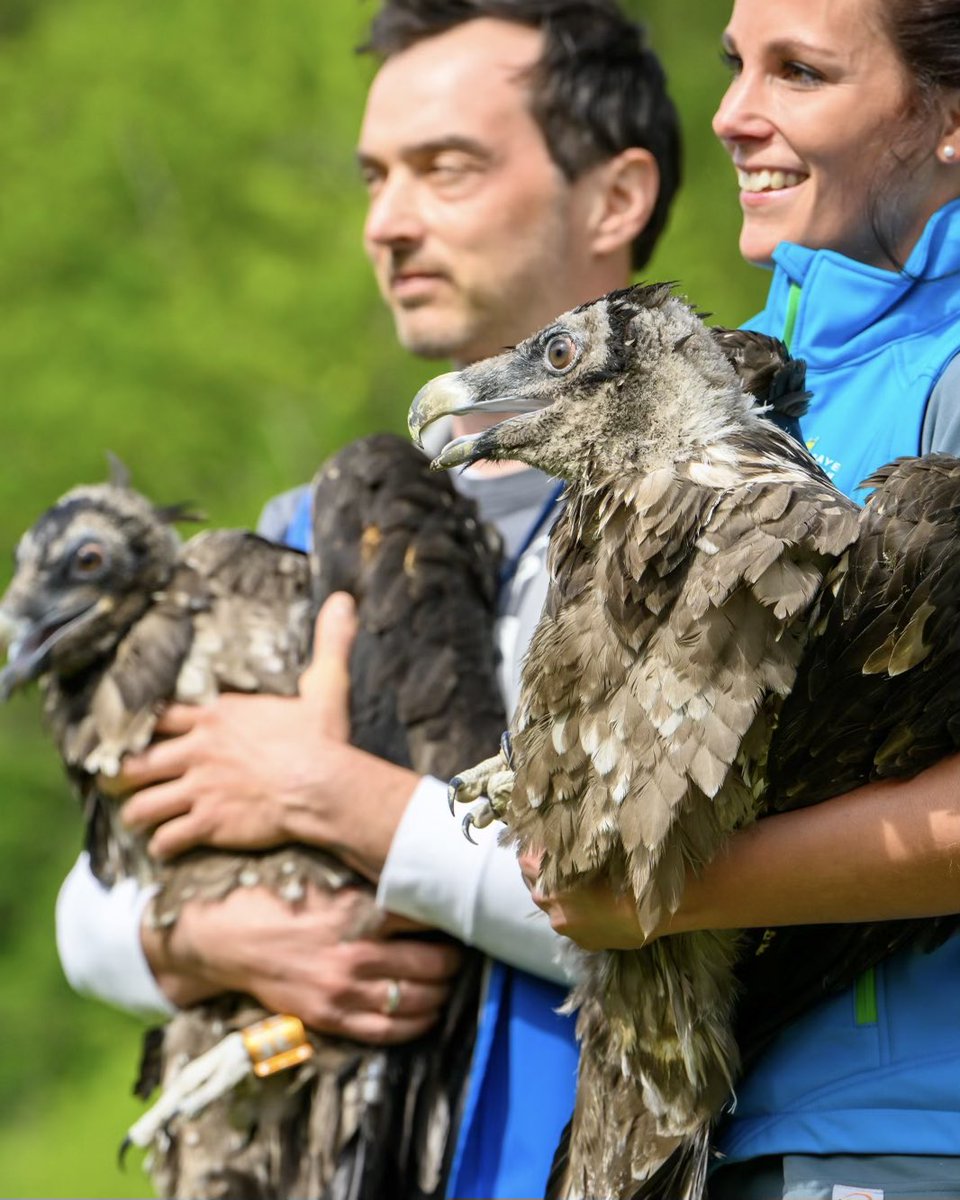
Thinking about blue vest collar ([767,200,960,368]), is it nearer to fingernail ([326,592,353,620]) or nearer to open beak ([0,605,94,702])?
fingernail ([326,592,353,620])

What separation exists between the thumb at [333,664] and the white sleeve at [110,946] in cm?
52

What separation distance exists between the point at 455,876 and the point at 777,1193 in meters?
0.94

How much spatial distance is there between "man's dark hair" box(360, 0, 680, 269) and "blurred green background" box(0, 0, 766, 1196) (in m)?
5.80

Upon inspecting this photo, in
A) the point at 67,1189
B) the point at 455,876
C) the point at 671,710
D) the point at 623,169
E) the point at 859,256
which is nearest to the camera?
the point at 671,710

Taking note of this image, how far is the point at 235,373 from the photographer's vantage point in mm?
10773

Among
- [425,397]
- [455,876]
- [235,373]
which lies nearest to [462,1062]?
[455,876]

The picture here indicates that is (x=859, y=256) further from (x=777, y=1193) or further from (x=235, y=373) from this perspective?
(x=235, y=373)

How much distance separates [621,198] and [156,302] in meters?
8.21

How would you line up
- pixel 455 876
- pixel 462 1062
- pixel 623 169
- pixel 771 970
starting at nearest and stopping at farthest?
1. pixel 771 970
2. pixel 455 876
3. pixel 462 1062
4. pixel 623 169

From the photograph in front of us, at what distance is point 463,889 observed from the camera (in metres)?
2.74

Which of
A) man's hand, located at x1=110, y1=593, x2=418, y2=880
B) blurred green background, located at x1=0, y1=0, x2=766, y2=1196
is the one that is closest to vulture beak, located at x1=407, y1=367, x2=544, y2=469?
man's hand, located at x1=110, y1=593, x2=418, y2=880

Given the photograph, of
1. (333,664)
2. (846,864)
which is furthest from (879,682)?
(333,664)

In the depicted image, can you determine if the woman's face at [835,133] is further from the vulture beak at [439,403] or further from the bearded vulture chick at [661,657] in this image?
the vulture beak at [439,403]

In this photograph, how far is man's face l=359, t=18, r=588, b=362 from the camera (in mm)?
3508
